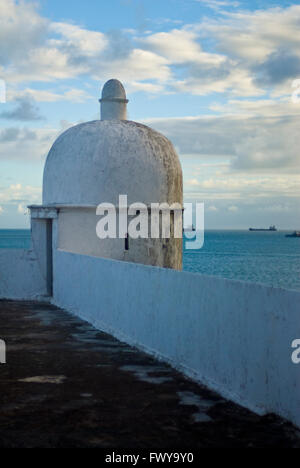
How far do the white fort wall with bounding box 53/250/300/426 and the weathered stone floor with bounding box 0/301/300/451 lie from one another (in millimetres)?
238

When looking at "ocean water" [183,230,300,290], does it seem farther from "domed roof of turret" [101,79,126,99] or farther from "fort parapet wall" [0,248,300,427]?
"fort parapet wall" [0,248,300,427]

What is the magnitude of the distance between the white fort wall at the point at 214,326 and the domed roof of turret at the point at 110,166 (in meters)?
4.44

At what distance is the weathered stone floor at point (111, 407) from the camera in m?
6.33

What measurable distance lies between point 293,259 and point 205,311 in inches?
3256

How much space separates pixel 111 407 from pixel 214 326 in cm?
170

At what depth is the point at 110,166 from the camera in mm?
17375

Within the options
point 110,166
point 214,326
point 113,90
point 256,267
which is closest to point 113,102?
point 113,90

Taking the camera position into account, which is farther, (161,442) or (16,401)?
(16,401)

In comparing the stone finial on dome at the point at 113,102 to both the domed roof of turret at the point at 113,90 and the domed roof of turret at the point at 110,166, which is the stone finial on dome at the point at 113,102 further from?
the domed roof of turret at the point at 110,166

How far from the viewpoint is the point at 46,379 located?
8.76 m

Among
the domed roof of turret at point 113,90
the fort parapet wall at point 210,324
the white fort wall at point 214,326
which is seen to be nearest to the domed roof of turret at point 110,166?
the domed roof of turret at point 113,90
